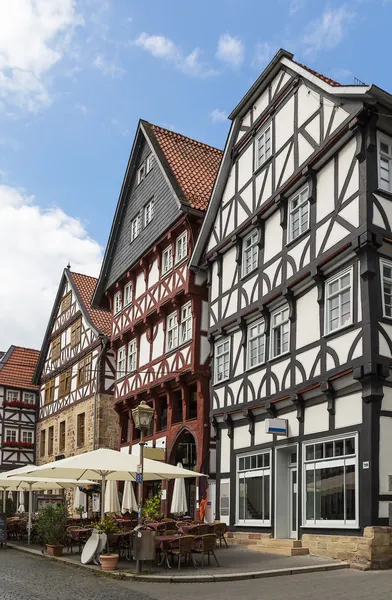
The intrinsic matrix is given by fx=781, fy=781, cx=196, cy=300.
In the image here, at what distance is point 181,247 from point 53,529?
11.5m

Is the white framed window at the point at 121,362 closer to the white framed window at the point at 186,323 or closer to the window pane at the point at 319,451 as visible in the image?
the white framed window at the point at 186,323

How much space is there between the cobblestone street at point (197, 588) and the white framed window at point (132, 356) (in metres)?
16.4

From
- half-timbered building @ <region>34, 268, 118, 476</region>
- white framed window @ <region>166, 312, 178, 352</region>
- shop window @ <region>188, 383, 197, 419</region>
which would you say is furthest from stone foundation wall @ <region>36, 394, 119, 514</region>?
shop window @ <region>188, 383, 197, 419</region>

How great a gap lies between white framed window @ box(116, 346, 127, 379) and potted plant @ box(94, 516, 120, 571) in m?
15.4

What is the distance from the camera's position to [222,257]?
25.0 metres

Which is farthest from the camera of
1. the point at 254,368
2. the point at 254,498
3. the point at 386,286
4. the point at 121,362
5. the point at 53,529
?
the point at 121,362

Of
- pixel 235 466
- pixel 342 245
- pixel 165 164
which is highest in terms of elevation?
pixel 165 164

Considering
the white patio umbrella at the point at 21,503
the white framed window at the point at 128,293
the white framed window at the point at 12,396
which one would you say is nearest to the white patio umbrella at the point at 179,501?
the white framed window at the point at 128,293

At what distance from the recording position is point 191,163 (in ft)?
98.6

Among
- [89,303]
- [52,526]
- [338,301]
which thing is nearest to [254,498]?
[52,526]

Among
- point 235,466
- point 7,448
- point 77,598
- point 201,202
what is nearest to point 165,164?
point 201,202

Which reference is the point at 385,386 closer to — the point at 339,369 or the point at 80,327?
the point at 339,369

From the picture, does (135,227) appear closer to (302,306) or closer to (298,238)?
(298,238)

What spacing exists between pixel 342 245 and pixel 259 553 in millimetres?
7637
